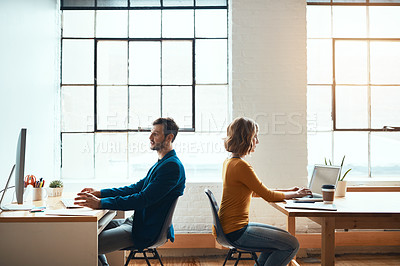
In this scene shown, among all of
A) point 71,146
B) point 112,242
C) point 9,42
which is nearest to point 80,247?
point 112,242

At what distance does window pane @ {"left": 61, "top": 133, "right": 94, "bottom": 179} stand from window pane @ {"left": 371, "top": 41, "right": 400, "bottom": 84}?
3.34 meters

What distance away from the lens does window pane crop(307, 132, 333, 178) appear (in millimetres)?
4254

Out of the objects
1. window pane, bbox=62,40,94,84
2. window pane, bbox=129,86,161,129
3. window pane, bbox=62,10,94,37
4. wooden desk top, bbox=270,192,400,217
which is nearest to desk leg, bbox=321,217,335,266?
wooden desk top, bbox=270,192,400,217

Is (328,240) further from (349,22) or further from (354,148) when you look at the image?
(349,22)

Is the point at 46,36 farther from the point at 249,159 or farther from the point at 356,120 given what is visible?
the point at 356,120

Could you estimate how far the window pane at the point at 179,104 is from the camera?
4.21m

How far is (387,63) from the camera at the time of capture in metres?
4.32

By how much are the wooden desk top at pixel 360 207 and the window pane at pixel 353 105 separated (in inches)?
52.4

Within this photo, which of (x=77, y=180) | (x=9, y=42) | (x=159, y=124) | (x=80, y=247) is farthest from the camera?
(x=77, y=180)

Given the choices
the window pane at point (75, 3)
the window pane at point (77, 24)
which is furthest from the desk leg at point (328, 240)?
the window pane at point (75, 3)

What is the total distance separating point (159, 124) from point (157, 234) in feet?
2.58

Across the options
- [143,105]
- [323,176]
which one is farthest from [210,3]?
[323,176]

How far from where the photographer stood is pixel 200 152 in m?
4.20

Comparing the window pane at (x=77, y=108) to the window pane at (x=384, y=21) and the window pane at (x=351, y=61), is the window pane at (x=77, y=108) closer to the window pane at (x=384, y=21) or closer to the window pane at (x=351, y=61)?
the window pane at (x=351, y=61)
